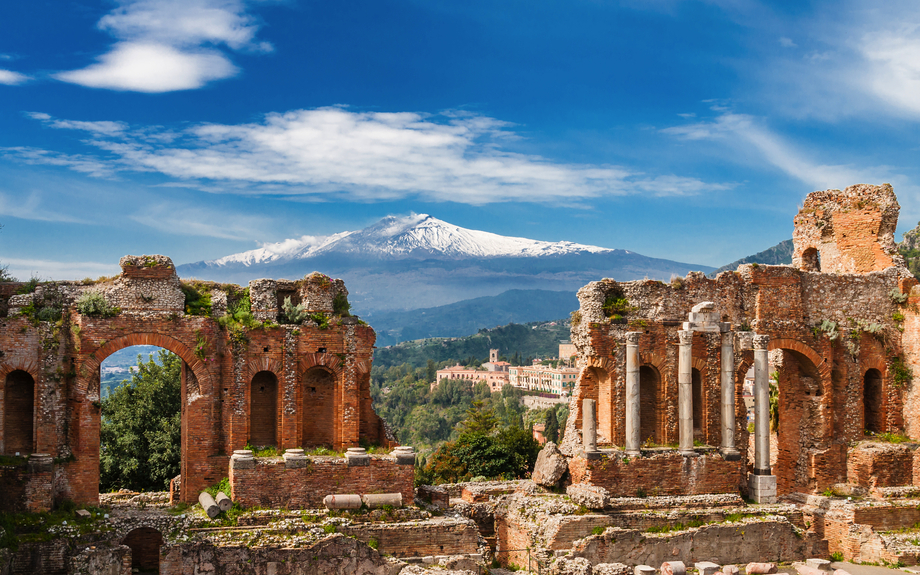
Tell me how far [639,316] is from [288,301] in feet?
38.5

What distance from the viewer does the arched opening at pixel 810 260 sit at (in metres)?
35.3

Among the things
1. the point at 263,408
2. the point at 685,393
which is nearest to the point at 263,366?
the point at 263,408

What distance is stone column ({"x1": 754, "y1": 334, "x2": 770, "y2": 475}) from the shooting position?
93.8ft

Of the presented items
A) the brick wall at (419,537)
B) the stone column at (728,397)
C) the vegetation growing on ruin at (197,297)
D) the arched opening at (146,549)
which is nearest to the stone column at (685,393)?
the stone column at (728,397)

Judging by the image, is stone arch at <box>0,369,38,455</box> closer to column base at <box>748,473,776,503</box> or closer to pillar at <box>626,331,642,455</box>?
pillar at <box>626,331,642,455</box>

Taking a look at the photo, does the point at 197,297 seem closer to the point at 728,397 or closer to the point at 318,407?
the point at 318,407

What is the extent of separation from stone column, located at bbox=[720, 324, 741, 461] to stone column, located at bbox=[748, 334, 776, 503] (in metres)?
0.86

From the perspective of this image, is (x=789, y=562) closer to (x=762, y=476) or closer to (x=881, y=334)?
(x=762, y=476)

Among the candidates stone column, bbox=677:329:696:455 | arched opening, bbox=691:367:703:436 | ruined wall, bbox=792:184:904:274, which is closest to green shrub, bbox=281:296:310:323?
stone column, bbox=677:329:696:455

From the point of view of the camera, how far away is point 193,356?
2459cm

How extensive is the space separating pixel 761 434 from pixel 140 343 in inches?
798

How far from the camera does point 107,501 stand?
26.0 meters

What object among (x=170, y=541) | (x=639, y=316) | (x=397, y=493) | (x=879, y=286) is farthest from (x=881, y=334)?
(x=170, y=541)

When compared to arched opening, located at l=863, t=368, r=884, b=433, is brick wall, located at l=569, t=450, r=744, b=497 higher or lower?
lower
